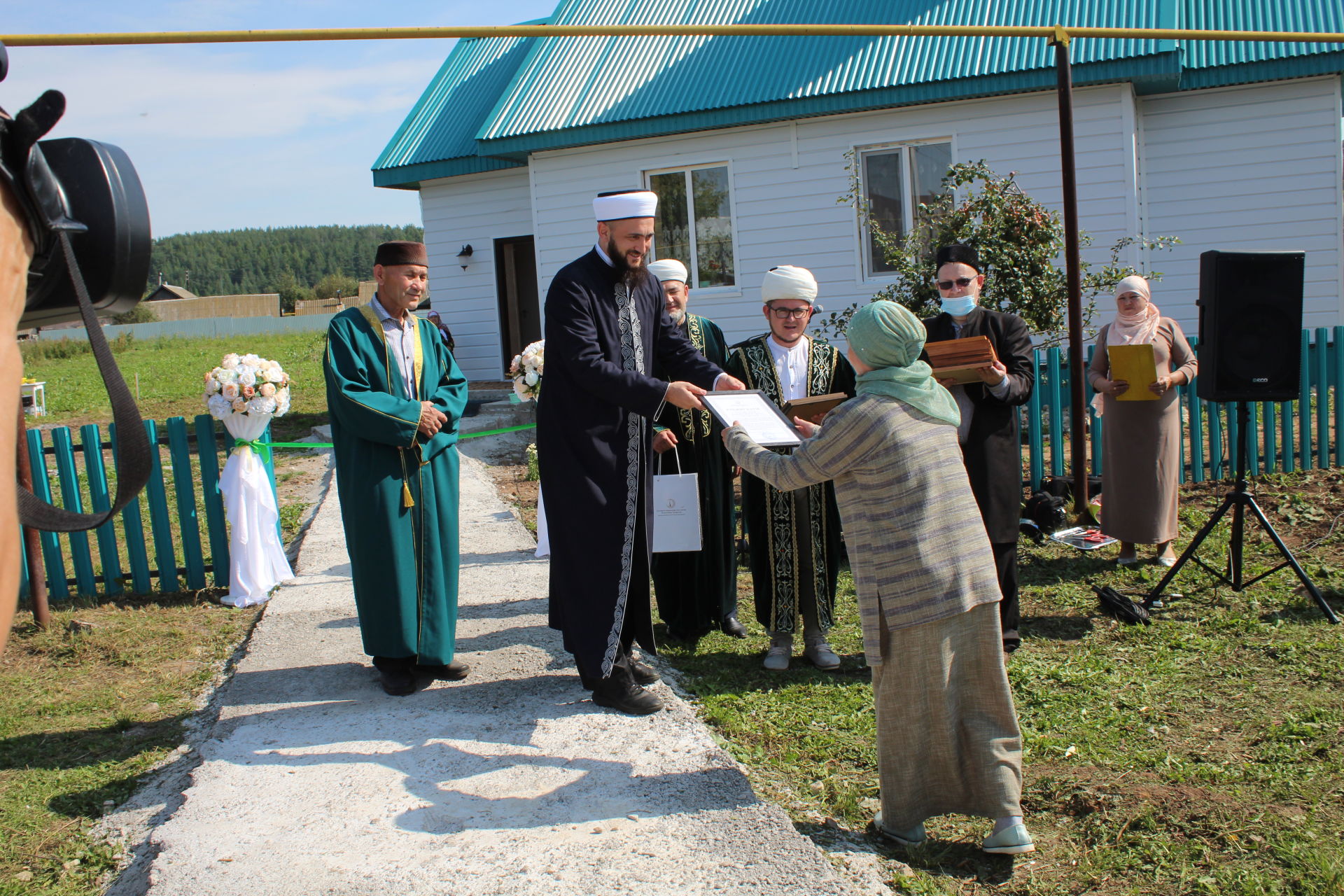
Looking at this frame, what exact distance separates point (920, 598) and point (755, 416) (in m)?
0.96

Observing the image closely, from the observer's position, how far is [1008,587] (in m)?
5.06

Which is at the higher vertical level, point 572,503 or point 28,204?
point 28,204

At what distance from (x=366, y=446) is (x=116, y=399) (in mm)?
3248

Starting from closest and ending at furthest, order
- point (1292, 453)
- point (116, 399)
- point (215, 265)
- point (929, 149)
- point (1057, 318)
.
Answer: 1. point (116, 399)
2. point (1292, 453)
3. point (1057, 318)
4. point (929, 149)
5. point (215, 265)

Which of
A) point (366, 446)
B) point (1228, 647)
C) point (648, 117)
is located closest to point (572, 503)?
point (366, 446)

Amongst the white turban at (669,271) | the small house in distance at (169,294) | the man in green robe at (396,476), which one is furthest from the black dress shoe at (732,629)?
the small house in distance at (169,294)

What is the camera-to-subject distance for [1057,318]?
9.77 m

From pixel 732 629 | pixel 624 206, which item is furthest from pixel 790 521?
pixel 624 206

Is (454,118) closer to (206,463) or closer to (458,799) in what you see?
(206,463)

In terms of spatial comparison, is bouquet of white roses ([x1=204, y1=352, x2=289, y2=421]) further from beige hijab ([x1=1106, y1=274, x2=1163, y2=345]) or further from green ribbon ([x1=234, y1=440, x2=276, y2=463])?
beige hijab ([x1=1106, y1=274, x2=1163, y2=345])

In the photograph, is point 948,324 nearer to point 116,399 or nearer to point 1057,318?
point 116,399

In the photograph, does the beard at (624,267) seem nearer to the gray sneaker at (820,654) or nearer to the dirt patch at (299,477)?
the gray sneaker at (820,654)

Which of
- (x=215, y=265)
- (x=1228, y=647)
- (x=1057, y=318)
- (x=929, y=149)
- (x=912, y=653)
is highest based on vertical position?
(x=215, y=265)

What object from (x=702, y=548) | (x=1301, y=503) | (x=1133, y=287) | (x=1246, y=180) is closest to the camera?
(x=702, y=548)
